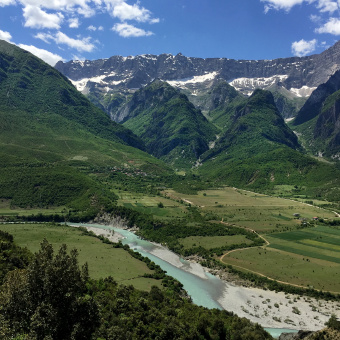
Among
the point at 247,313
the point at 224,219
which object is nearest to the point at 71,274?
the point at 247,313

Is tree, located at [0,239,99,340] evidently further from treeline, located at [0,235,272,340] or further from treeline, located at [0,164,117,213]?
treeline, located at [0,164,117,213]

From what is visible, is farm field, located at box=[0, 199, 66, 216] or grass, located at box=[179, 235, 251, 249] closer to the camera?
grass, located at box=[179, 235, 251, 249]

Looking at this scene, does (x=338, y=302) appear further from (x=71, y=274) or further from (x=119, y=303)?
(x=71, y=274)

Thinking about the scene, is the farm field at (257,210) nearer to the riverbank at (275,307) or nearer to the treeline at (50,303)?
the riverbank at (275,307)

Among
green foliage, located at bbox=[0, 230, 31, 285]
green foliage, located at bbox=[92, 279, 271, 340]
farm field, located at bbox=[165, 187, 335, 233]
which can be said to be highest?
farm field, located at bbox=[165, 187, 335, 233]

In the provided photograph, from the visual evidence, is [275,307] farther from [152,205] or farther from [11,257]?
[152,205]

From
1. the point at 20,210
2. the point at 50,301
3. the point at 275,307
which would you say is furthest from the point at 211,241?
the point at 20,210

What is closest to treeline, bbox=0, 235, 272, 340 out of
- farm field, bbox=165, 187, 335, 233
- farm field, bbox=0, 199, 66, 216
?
farm field, bbox=165, 187, 335, 233

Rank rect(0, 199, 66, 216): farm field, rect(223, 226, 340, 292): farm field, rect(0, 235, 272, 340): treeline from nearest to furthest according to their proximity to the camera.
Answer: rect(0, 235, 272, 340): treeline → rect(223, 226, 340, 292): farm field → rect(0, 199, 66, 216): farm field
